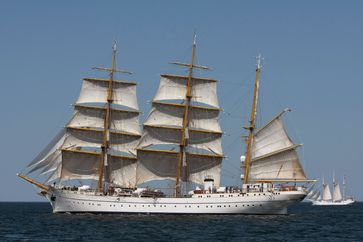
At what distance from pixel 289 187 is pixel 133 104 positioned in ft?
73.2

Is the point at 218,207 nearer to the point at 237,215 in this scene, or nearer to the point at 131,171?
the point at 237,215

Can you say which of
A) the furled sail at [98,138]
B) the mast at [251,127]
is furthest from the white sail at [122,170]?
the mast at [251,127]

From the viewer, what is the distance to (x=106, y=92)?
8656 cm

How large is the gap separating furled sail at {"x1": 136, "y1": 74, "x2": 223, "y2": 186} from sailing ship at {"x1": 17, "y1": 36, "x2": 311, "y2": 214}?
0.12 meters

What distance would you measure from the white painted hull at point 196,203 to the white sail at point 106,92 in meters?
12.1

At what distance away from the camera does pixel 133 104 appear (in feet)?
283

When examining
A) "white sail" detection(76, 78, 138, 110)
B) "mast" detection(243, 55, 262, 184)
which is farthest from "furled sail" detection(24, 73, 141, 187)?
"mast" detection(243, 55, 262, 184)

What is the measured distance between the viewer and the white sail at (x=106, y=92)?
86.0 m

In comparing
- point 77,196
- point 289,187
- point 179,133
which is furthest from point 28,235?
point 289,187

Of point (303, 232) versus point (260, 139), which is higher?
point (260, 139)

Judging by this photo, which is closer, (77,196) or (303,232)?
(303,232)

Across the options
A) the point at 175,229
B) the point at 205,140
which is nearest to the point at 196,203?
the point at 205,140

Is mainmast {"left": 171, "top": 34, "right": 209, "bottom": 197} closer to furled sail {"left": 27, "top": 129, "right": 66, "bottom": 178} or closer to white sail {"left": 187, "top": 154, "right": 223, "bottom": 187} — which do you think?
white sail {"left": 187, "top": 154, "right": 223, "bottom": 187}

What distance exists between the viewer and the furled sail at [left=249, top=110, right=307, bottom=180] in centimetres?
8169
